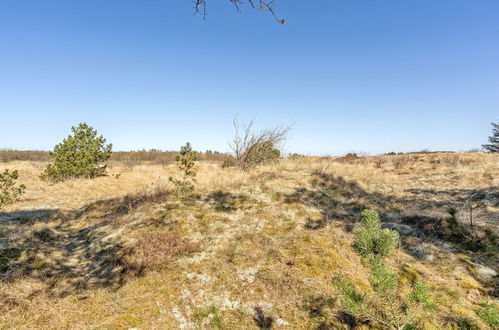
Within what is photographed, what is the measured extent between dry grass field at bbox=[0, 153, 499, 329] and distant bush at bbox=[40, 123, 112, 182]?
5162mm

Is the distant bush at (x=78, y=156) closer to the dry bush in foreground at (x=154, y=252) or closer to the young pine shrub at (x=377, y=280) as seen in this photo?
the dry bush in foreground at (x=154, y=252)

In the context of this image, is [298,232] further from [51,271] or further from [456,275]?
[51,271]

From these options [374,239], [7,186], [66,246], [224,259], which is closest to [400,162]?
[224,259]

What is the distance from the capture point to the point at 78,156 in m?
14.4

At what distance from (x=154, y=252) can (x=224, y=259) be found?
1225mm

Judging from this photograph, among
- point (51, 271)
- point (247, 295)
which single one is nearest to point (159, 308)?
point (247, 295)

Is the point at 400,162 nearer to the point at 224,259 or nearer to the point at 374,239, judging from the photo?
the point at 224,259

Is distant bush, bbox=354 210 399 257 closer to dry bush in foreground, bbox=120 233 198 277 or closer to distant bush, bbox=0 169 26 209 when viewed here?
dry bush in foreground, bbox=120 233 198 277

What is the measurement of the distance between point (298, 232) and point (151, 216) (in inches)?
134

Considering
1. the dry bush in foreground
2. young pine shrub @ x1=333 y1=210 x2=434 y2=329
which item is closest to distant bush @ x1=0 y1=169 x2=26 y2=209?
the dry bush in foreground

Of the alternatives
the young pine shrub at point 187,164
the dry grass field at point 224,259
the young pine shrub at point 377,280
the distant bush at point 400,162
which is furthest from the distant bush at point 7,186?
the distant bush at point 400,162

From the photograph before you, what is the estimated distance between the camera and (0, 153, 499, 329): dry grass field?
11.6 ft

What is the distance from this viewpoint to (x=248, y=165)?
50.9 feet

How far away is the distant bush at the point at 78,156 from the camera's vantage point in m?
13.9
